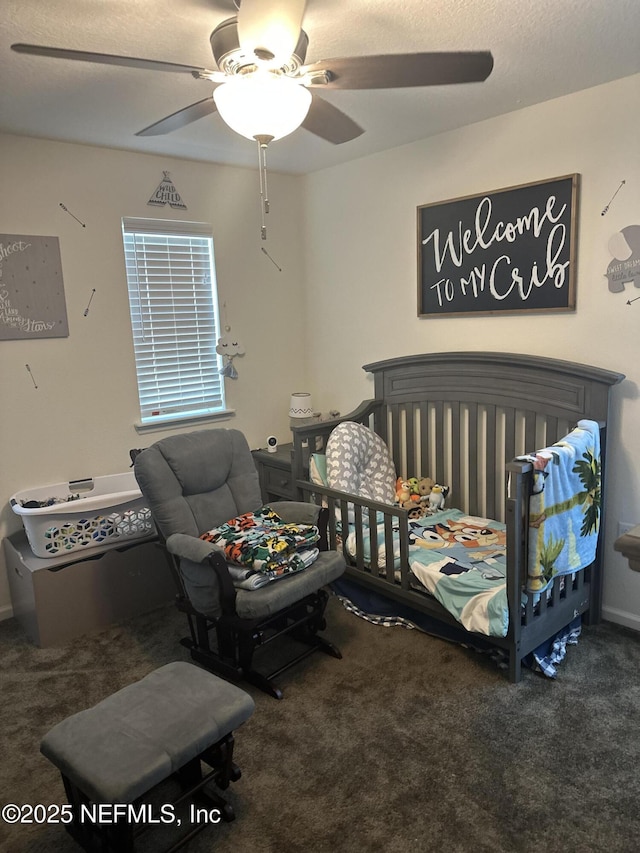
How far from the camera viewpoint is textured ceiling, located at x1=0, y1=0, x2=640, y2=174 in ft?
6.10

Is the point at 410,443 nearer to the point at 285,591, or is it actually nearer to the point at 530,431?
the point at 530,431

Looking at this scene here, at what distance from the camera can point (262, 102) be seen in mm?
1675

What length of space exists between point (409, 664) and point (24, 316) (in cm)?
252

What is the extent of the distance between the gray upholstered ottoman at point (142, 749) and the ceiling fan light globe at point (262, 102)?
1.69 m

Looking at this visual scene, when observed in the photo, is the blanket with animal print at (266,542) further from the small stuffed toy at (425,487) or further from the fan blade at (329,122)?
the fan blade at (329,122)

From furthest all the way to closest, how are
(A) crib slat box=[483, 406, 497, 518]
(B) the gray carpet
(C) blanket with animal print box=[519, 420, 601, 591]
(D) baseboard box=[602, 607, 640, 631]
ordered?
(A) crib slat box=[483, 406, 497, 518] → (D) baseboard box=[602, 607, 640, 631] → (C) blanket with animal print box=[519, 420, 601, 591] → (B) the gray carpet

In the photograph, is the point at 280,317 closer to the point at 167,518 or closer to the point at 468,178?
the point at 468,178

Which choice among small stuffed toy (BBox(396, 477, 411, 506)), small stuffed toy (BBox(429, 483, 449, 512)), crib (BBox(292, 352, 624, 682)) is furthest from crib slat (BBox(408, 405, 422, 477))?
small stuffed toy (BBox(429, 483, 449, 512))

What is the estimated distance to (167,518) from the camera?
→ 267 cm

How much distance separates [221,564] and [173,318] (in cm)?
184

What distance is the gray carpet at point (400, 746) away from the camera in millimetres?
1778

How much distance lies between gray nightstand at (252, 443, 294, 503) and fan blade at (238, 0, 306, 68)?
2.31 metres

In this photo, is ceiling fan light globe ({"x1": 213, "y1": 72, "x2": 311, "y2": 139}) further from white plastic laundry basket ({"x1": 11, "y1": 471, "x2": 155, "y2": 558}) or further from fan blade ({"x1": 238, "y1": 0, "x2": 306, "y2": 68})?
white plastic laundry basket ({"x1": 11, "y1": 471, "x2": 155, "y2": 558})

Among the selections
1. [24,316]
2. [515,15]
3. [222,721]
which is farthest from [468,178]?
[222,721]
